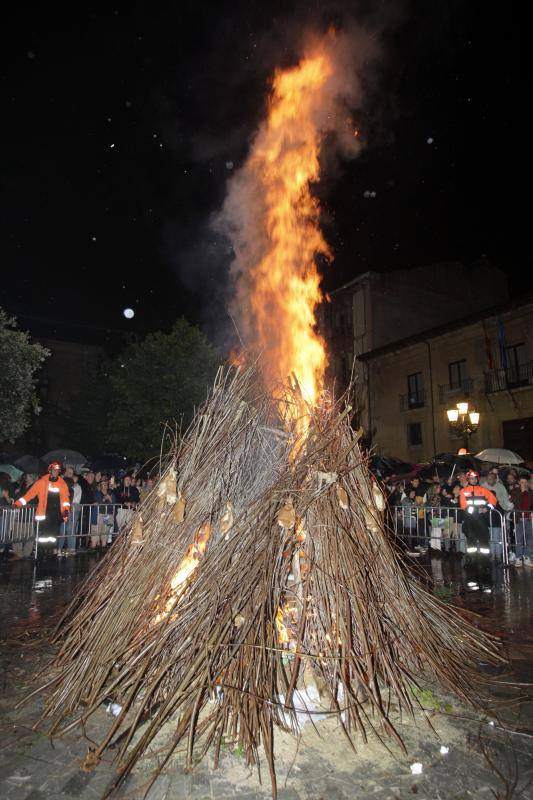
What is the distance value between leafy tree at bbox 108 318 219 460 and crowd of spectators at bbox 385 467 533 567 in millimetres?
11452

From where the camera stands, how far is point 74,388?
3656 centimetres

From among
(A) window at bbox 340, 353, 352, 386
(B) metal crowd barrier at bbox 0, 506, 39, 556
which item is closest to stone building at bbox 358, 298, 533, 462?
(A) window at bbox 340, 353, 352, 386

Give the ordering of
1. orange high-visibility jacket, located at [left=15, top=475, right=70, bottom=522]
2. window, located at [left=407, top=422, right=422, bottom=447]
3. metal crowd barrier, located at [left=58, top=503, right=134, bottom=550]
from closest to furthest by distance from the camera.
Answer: orange high-visibility jacket, located at [left=15, top=475, right=70, bottom=522] < metal crowd barrier, located at [left=58, top=503, right=134, bottom=550] < window, located at [left=407, top=422, right=422, bottom=447]

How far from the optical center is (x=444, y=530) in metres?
12.0

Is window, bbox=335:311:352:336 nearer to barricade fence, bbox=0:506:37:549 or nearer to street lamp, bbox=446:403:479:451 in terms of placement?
street lamp, bbox=446:403:479:451

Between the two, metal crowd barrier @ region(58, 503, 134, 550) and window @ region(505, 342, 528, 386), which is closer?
metal crowd barrier @ region(58, 503, 134, 550)

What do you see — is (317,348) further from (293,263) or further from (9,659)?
(9,659)

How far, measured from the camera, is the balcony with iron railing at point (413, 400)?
93.4ft

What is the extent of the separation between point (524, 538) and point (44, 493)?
9.92m

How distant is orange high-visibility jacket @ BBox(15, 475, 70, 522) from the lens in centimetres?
1013

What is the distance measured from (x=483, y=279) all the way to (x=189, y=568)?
36358 millimetres

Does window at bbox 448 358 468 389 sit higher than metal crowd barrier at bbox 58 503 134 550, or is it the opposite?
window at bbox 448 358 468 389

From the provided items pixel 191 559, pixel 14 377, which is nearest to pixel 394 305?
pixel 14 377

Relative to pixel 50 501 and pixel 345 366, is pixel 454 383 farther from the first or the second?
pixel 50 501
